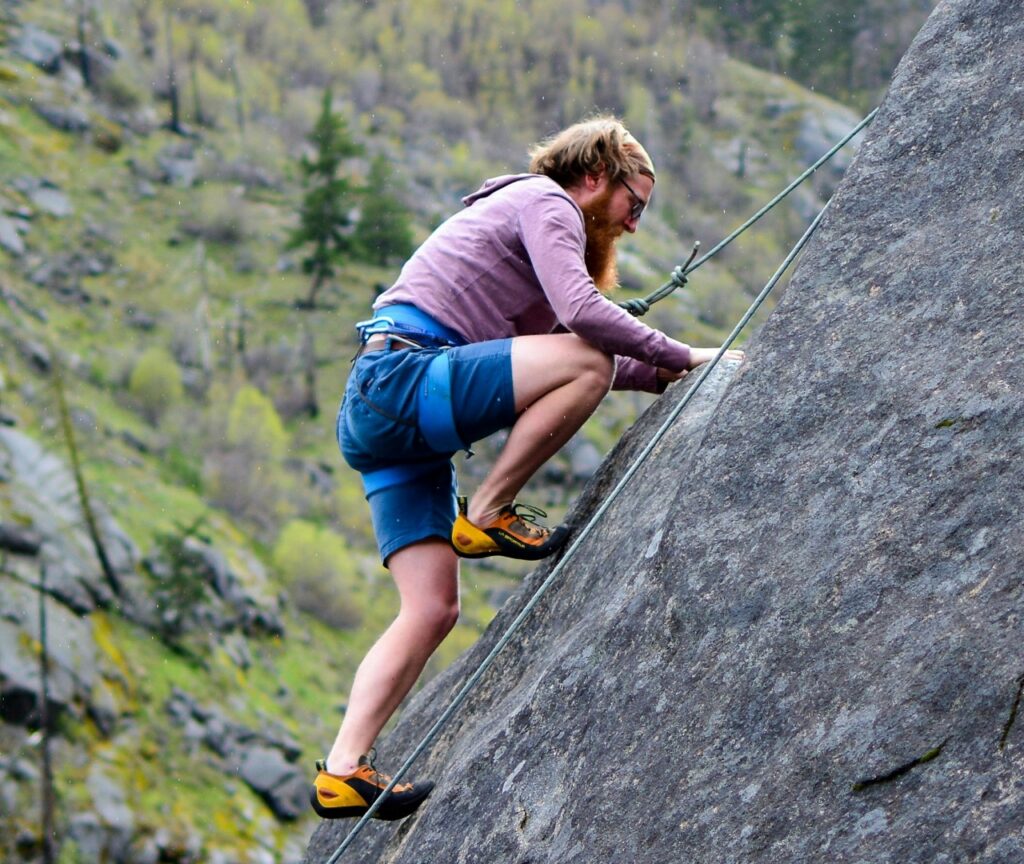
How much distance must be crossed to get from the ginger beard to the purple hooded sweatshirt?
173 mm

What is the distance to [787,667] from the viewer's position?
2932mm

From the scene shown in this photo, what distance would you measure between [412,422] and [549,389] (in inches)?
16.5

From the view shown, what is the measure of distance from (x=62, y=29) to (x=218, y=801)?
35895 millimetres

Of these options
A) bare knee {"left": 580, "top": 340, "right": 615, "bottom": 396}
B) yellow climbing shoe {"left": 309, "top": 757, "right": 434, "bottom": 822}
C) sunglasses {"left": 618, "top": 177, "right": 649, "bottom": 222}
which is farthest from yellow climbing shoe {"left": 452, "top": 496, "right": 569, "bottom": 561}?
sunglasses {"left": 618, "top": 177, "right": 649, "bottom": 222}

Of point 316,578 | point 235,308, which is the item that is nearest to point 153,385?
point 235,308

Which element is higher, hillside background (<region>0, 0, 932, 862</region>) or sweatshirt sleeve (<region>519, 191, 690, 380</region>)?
sweatshirt sleeve (<region>519, 191, 690, 380</region>)

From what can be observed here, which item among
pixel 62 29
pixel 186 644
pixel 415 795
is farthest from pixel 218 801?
pixel 62 29

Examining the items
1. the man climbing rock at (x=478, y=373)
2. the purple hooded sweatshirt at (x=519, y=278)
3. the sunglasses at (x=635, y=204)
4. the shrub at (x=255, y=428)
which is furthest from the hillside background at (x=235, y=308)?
the sunglasses at (x=635, y=204)

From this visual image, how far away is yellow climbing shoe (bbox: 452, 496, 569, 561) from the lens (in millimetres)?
3895

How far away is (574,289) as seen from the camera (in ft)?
12.2

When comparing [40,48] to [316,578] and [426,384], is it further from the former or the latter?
[426,384]

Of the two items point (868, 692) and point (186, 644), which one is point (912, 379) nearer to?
point (868, 692)

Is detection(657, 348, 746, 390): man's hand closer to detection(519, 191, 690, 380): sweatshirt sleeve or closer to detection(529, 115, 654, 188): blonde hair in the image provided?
detection(519, 191, 690, 380): sweatshirt sleeve

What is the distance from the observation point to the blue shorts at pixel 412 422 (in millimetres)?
3809
